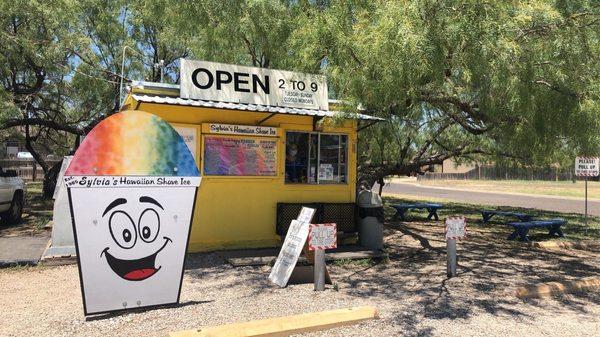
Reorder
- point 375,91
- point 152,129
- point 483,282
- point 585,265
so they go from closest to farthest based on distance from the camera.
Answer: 1. point 152,129
2. point 375,91
3. point 483,282
4. point 585,265

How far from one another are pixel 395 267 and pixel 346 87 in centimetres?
347

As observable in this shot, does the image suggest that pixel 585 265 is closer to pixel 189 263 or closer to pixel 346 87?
pixel 346 87

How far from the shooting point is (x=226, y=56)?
1114cm

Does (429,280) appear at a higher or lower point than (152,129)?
lower

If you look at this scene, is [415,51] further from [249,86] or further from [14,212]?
[14,212]

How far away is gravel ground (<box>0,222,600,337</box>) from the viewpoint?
5.34 m

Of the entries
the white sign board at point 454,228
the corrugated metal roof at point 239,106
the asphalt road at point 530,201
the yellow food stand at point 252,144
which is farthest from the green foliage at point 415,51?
the asphalt road at point 530,201

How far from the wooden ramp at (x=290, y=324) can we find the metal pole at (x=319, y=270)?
1.18 m

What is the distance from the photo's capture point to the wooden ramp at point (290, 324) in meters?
4.71

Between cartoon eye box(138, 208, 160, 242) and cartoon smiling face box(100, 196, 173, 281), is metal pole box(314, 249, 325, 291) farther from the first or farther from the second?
cartoon eye box(138, 208, 160, 242)

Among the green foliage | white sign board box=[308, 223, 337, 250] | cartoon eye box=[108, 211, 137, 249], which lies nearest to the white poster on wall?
the green foliage

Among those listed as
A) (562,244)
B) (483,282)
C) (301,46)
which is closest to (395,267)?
(483,282)

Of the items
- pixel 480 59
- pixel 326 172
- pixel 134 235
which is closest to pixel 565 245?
pixel 326 172

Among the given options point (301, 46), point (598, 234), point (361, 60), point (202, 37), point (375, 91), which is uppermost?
point (202, 37)
